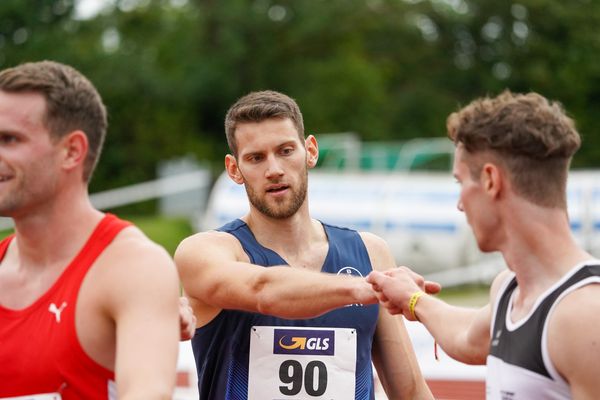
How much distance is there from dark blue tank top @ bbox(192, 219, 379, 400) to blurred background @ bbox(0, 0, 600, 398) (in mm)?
25624

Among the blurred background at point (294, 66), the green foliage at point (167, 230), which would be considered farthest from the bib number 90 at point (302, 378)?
the blurred background at point (294, 66)

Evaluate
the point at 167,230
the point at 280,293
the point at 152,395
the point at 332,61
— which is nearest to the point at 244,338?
the point at 280,293

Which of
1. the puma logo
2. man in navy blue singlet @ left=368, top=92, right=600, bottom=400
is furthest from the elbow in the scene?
man in navy blue singlet @ left=368, top=92, right=600, bottom=400

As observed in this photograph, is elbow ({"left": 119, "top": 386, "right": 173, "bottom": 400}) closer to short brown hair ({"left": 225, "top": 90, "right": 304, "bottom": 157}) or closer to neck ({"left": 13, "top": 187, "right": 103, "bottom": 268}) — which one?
neck ({"left": 13, "top": 187, "right": 103, "bottom": 268})

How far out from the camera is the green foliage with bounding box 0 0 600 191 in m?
37.9

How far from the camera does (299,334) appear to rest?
5.08 m

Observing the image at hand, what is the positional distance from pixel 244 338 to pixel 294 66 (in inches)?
1447

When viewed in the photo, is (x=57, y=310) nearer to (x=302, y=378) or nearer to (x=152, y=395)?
(x=152, y=395)

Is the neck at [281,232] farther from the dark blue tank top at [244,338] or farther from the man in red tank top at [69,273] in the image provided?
the man in red tank top at [69,273]

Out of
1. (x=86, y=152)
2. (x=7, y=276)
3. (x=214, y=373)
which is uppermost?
(x=86, y=152)

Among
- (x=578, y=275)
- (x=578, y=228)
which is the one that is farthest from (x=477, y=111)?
(x=578, y=228)

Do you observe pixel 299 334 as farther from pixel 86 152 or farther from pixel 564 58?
pixel 564 58

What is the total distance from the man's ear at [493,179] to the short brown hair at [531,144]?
3cm

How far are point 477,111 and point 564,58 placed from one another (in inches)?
1550
